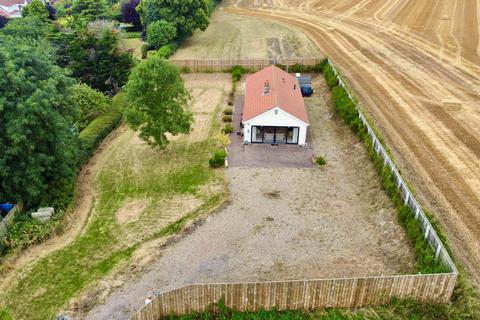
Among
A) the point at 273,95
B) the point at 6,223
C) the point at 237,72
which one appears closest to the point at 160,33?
the point at 237,72

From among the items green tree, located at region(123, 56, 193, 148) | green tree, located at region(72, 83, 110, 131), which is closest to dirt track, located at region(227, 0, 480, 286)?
green tree, located at region(123, 56, 193, 148)

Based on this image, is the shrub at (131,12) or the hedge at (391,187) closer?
the hedge at (391,187)

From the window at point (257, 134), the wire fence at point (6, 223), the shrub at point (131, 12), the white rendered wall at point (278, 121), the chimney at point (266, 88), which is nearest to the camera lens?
the wire fence at point (6, 223)

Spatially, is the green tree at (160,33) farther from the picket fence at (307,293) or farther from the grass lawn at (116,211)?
the picket fence at (307,293)

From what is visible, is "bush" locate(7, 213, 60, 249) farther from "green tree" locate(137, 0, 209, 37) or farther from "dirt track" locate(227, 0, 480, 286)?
"green tree" locate(137, 0, 209, 37)

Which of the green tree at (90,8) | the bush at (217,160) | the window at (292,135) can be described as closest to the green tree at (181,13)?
the green tree at (90,8)

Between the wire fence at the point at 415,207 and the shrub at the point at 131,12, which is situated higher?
the shrub at the point at 131,12
